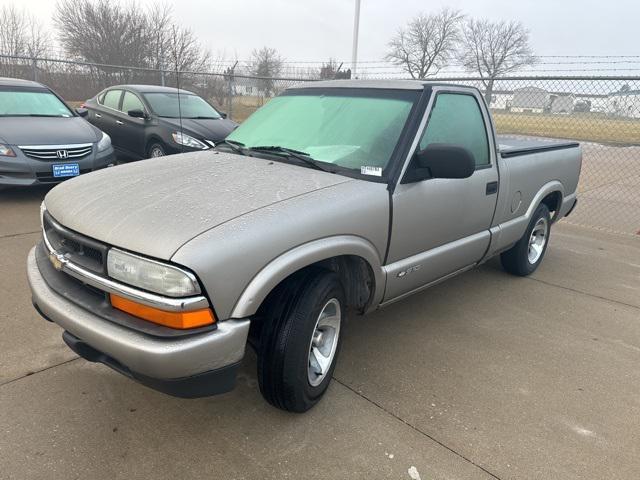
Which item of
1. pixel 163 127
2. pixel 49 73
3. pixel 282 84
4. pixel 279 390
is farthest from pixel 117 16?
pixel 279 390

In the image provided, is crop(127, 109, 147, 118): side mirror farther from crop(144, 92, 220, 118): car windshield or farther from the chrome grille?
the chrome grille

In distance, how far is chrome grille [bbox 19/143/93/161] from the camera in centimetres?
611

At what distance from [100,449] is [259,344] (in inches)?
35.1

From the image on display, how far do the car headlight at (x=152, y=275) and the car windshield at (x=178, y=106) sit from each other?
6.44 m

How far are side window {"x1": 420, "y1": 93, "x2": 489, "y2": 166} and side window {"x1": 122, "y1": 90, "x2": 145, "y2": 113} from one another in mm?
6174

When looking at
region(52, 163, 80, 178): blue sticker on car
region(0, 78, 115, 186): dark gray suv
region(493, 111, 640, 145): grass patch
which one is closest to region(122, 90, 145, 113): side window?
region(0, 78, 115, 186): dark gray suv

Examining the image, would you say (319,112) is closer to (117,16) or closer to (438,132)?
(438,132)

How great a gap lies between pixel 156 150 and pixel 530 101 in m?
6.81

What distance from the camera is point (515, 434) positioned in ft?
8.50

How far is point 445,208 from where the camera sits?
3.26 meters

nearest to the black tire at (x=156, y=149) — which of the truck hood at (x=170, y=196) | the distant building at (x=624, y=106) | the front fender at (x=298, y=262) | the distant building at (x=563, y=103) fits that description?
the truck hood at (x=170, y=196)

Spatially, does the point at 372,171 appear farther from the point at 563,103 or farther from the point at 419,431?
the point at 563,103

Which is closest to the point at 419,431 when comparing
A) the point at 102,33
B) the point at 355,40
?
the point at 355,40

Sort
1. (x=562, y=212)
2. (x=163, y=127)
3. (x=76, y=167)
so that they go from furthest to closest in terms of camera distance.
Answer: (x=163, y=127), (x=76, y=167), (x=562, y=212)
